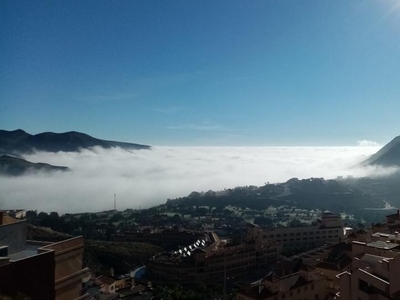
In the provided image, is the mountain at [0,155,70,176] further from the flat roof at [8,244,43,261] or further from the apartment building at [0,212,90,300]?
the apartment building at [0,212,90,300]

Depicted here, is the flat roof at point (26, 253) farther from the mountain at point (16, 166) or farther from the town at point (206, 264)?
the mountain at point (16, 166)

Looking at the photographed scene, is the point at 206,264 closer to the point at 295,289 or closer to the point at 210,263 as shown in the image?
the point at 210,263

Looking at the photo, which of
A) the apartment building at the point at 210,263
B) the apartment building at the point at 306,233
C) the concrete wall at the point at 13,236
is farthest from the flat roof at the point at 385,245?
the apartment building at the point at 306,233

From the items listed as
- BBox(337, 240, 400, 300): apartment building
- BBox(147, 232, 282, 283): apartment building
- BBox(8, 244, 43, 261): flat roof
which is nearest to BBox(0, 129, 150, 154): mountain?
BBox(147, 232, 282, 283): apartment building

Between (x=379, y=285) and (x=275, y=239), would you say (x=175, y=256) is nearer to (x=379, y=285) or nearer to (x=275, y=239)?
(x=275, y=239)

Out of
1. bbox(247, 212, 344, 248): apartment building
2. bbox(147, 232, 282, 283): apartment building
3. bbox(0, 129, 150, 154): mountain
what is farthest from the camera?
bbox(0, 129, 150, 154): mountain

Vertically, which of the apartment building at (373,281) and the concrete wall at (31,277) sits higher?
the concrete wall at (31,277)

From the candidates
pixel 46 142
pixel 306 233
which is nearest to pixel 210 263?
pixel 306 233
